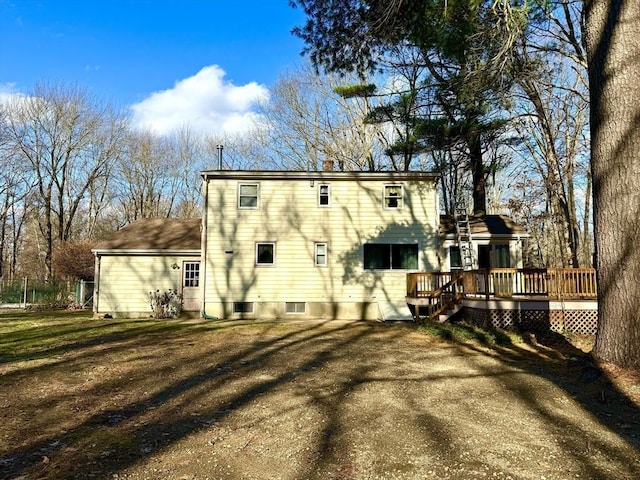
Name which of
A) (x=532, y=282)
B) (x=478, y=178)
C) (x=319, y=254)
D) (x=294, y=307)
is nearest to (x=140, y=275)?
(x=294, y=307)

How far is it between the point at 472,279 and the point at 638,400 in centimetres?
668

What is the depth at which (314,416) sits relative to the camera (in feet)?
16.0

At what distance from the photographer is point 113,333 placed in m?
11.9

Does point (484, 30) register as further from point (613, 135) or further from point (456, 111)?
point (456, 111)

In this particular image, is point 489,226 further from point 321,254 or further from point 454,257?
point 321,254

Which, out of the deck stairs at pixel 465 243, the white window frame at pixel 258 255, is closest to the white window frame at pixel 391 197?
the deck stairs at pixel 465 243

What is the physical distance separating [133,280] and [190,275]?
2.27 metres

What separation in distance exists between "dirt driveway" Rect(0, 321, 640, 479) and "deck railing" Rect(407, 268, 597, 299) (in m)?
2.95

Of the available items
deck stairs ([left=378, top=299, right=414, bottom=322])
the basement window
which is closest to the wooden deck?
deck stairs ([left=378, top=299, right=414, bottom=322])

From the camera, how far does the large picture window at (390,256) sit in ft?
52.4

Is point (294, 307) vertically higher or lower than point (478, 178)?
lower

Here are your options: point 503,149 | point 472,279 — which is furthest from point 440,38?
point 503,149

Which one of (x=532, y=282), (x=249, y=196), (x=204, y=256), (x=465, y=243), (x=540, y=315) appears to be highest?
(x=249, y=196)

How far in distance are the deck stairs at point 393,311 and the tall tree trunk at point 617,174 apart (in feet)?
26.6
